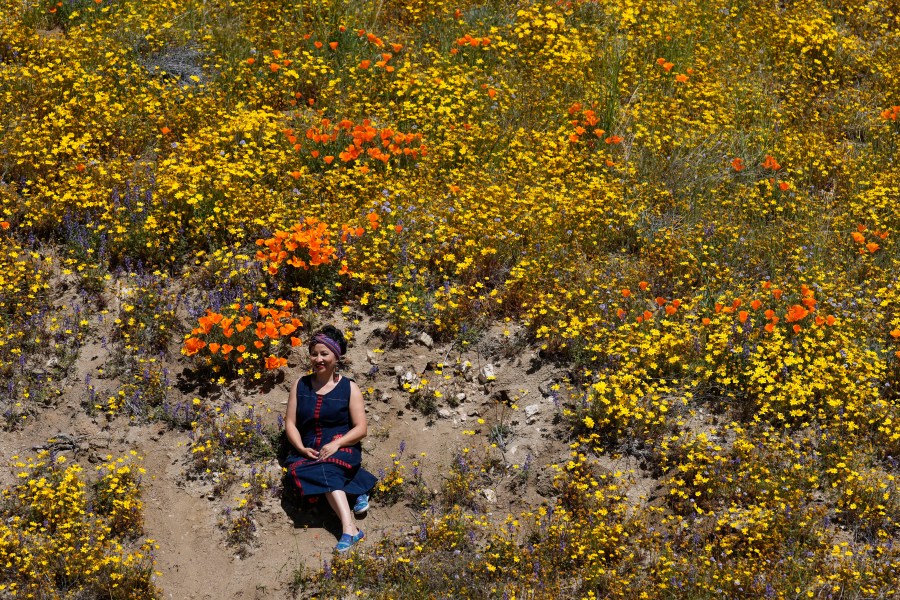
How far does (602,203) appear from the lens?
8.02 meters

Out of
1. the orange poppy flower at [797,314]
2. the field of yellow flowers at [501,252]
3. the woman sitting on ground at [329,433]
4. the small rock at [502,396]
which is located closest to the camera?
the field of yellow flowers at [501,252]

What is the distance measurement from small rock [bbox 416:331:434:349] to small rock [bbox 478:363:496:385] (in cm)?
47

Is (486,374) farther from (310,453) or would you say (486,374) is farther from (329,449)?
(310,453)

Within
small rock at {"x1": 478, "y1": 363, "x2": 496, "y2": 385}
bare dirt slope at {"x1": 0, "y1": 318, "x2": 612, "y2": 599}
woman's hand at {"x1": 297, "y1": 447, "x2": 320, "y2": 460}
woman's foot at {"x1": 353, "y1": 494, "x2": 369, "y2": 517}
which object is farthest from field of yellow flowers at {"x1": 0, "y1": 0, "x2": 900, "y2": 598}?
woman's hand at {"x1": 297, "y1": 447, "x2": 320, "y2": 460}

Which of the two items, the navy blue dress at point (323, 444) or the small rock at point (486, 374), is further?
the small rock at point (486, 374)

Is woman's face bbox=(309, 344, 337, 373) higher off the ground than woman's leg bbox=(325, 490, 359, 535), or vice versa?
woman's face bbox=(309, 344, 337, 373)

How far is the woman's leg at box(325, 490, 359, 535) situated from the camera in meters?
6.02

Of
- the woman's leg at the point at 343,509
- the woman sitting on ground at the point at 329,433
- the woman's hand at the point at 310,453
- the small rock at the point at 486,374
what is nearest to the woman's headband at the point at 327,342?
the woman sitting on ground at the point at 329,433

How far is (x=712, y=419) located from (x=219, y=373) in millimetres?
3746

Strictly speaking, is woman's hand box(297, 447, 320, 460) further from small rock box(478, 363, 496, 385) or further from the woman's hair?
small rock box(478, 363, 496, 385)

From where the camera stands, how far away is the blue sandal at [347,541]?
594cm

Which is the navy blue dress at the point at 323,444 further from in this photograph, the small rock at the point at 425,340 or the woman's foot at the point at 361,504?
the small rock at the point at 425,340

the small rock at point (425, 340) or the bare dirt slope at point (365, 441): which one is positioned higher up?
the small rock at point (425, 340)

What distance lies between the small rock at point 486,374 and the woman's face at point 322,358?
1230mm
